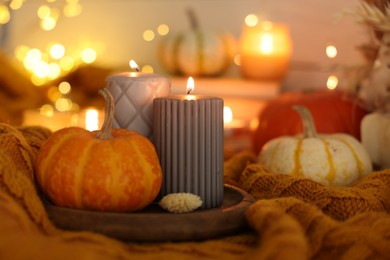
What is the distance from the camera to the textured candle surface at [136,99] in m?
0.78

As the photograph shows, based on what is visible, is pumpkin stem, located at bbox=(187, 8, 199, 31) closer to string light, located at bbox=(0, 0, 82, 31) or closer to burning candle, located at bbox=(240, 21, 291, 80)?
burning candle, located at bbox=(240, 21, 291, 80)

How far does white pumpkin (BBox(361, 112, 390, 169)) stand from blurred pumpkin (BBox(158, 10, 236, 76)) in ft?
3.31

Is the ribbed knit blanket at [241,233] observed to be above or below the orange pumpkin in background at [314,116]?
below

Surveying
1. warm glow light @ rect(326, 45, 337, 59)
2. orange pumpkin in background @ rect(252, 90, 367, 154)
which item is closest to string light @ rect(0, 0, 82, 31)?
warm glow light @ rect(326, 45, 337, 59)

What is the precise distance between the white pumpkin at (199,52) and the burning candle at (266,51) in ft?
0.30

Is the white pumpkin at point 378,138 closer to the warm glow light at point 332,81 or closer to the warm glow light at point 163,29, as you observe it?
the warm glow light at point 332,81

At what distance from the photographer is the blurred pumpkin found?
6.71 feet

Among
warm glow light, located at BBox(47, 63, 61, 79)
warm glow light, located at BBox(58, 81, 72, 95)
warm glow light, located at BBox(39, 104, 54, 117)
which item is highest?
warm glow light, located at BBox(47, 63, 61, 79)

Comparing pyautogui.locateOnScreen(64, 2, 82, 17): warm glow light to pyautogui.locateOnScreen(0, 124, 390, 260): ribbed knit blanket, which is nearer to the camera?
pyautogui.locateOnScreen(0, 124, 390, 260): ribbed knit blanket

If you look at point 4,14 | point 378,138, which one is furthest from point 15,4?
point 378,138

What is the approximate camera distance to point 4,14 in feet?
8.16

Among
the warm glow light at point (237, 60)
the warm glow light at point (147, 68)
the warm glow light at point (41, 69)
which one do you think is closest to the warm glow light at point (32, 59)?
the warm glow light at point (41, 69)

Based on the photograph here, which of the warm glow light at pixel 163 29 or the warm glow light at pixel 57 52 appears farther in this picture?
the warm glow light at pixel 57 52

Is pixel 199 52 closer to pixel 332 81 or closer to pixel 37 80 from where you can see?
pixel 332 81
